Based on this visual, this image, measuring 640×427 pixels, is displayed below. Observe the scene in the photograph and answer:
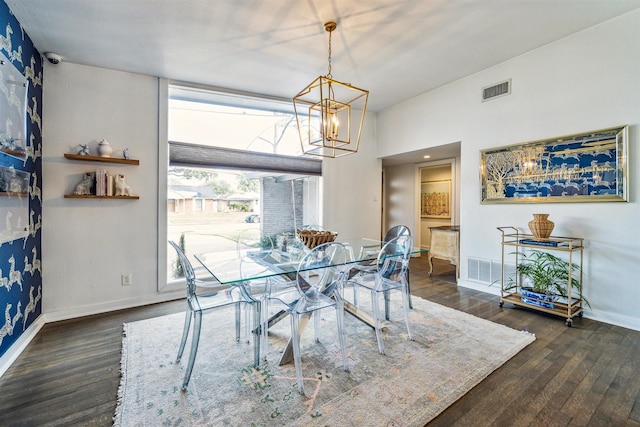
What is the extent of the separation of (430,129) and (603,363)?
3.37 m

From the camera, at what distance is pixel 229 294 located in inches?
90.3

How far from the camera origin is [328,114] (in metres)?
2.16

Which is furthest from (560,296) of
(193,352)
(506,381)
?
(193,352)

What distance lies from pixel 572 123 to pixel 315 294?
323cm

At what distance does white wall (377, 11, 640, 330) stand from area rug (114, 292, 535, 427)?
1185 mm

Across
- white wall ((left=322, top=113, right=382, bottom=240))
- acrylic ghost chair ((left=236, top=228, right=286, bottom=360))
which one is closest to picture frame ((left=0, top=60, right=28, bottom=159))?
acrylic ghost chair ((left=236, top=228, right=286, bottom=360))

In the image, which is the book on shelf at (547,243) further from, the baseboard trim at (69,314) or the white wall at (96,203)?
the white wall at (96,203)

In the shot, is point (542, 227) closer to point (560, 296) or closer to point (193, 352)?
point (560, 296)

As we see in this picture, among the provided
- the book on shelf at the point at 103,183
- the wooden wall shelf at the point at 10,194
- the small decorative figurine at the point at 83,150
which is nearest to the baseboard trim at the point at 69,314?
the wooden wall shelf at the point at 10,194

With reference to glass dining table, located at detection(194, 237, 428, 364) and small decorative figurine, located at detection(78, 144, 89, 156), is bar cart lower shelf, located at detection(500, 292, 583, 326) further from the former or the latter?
small decorative figurine, located at detection(78, 144, 89, 156)

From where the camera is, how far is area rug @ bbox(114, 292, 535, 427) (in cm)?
160

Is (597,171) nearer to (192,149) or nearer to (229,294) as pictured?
(229,294)

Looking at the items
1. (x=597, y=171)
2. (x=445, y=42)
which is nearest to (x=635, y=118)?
(x=597, y=171)

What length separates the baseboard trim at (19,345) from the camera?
206 centimetres
